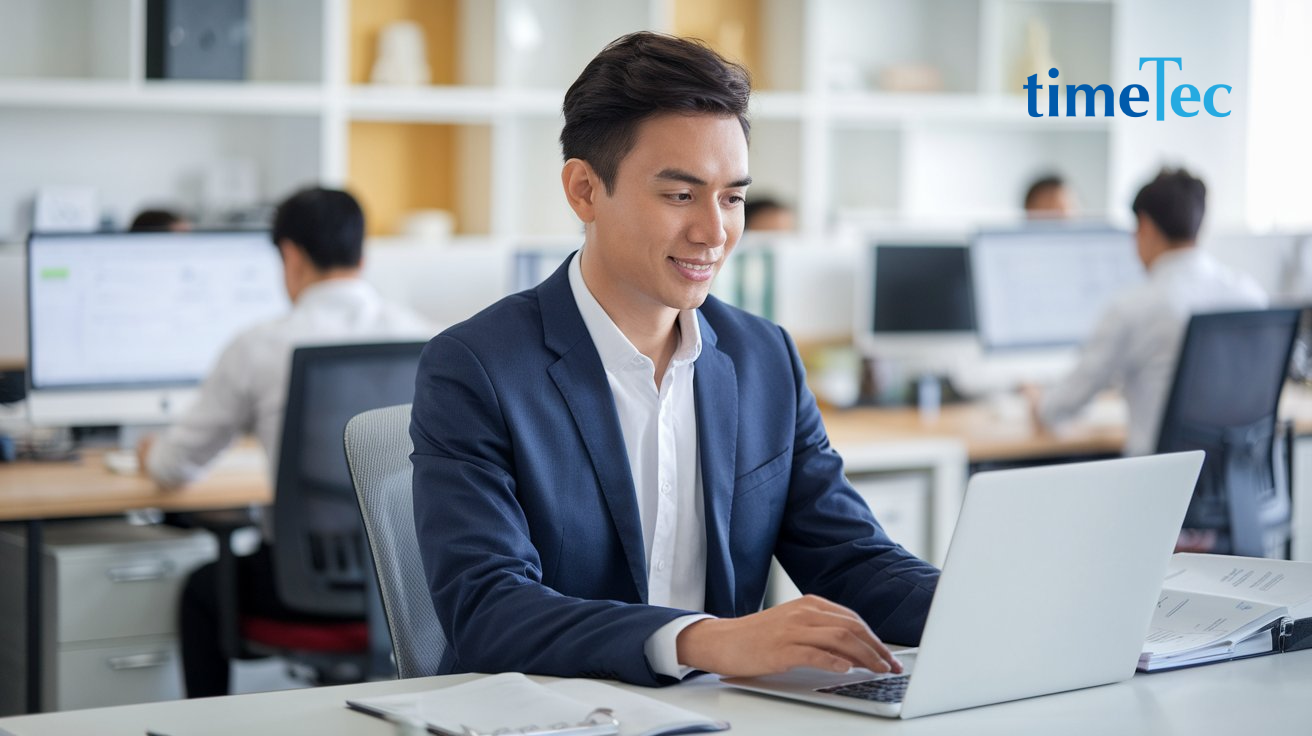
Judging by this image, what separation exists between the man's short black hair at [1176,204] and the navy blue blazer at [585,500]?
7.42 feet

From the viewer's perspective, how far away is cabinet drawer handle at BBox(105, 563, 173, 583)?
302cm

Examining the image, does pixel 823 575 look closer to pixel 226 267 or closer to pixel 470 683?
pixel 470 683

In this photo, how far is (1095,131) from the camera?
6.21 metres

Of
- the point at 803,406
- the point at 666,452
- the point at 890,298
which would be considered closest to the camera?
the point at 666,452

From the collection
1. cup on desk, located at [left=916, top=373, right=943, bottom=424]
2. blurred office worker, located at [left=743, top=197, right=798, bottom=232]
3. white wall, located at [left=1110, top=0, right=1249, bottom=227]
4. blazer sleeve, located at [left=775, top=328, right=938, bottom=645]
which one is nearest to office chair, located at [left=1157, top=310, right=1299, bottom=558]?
cup on desk, located at [left=916, top=373, right=943, bottom=424]

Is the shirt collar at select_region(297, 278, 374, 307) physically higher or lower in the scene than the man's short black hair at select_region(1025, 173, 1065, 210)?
lower

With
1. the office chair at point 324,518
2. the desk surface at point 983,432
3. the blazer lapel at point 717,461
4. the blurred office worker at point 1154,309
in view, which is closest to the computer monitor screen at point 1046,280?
the desk surface at point 983,432

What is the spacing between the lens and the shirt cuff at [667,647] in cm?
143

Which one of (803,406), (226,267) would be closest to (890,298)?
(226,267)

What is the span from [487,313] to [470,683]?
478 millimetres

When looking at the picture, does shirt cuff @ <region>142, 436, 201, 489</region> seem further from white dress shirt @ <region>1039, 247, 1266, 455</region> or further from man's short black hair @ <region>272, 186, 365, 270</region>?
white dress shirt @ <region>1039, 247, 1266, 455</region>

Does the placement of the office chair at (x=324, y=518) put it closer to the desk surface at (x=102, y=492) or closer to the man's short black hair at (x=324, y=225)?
the desk surface at (x=102, y=492)

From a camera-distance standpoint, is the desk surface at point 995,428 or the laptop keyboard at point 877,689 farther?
the desk surface at point 995,428

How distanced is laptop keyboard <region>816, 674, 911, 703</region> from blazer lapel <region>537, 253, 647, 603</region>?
323 mm
